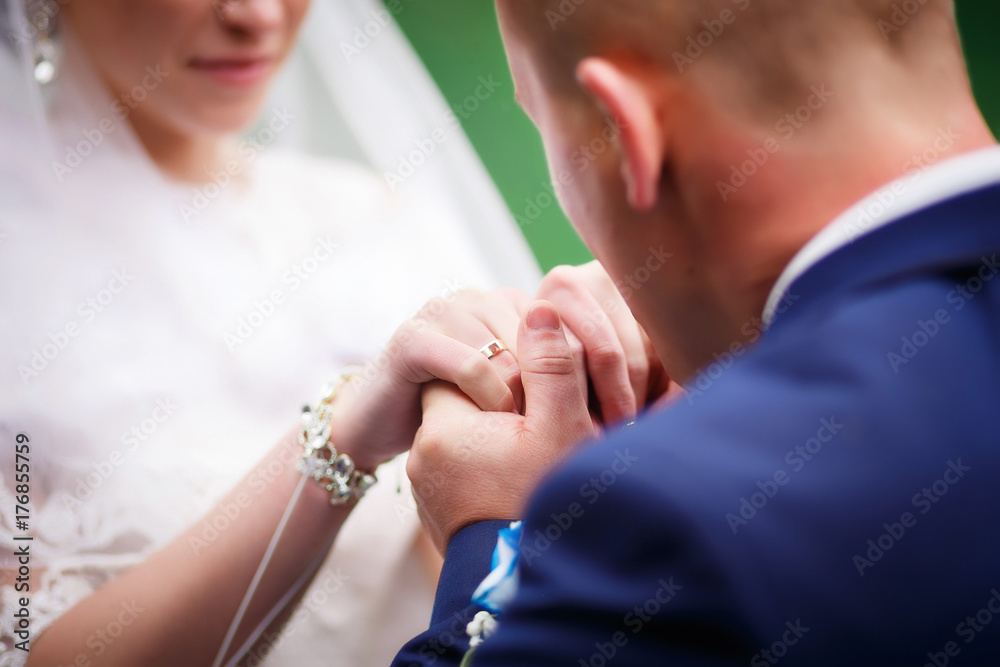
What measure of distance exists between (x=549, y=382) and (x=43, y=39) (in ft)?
2.74

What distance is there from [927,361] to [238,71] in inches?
36.9

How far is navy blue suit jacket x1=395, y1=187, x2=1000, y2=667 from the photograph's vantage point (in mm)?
333

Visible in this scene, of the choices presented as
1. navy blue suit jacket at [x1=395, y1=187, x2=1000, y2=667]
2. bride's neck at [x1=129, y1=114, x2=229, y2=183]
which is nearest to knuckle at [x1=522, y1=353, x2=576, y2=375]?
navy blue suit jacket at [x1=395, y1=187, x2=1000, y2=667]

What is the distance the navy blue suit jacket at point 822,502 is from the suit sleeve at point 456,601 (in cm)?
11

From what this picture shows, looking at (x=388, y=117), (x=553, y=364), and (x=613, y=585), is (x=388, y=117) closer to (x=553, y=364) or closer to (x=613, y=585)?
(x=553, y=364)

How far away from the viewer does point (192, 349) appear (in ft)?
3.12

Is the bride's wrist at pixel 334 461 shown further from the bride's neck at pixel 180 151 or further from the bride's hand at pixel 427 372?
the bride's neck at pixel 180 151

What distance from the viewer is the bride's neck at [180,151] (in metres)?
1.07

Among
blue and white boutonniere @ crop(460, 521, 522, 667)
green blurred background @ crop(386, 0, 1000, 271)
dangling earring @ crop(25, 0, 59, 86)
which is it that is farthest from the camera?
green blurred background @ crop(386, 0, 1000, 271)

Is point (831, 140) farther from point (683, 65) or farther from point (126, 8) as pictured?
point (126, 8)

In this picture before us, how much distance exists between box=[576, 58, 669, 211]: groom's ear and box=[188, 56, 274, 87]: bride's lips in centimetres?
70

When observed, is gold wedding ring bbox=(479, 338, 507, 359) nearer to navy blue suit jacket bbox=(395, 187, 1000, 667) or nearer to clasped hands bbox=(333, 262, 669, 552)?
clasped hands bbox=(333, 262, 669, 552)

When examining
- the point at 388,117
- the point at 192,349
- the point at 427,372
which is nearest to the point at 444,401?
the point at 427,372

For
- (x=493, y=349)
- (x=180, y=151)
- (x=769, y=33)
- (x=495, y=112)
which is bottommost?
(x=493, y=349)
